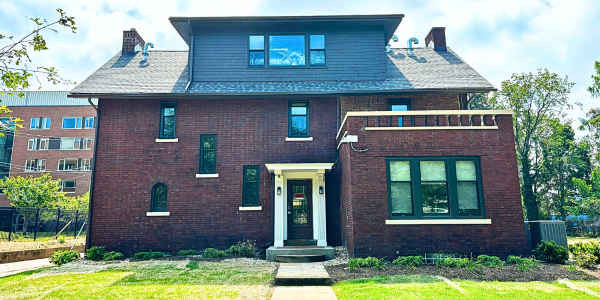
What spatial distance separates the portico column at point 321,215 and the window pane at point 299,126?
1791 mm

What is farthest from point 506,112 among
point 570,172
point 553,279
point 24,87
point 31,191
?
point 31,191

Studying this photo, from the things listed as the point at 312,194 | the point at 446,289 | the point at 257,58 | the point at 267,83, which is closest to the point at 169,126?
the point at 267,83

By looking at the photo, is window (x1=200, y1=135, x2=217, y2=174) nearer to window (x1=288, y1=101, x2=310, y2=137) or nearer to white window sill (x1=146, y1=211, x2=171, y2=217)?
white window sill (x1=146, y1=211, x2=171, y2=217)

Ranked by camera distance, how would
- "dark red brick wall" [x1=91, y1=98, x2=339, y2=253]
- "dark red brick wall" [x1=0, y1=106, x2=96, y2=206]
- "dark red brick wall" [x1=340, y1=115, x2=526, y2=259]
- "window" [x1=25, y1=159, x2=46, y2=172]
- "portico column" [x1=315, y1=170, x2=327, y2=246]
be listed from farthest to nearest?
"window" [x1=25, y1=159, x2=46, y2=172], "dark red brick wall" [x1=0, y1=106, x2=96, y2=206], "dark red brick wall" [x1=91, y1=98, x2=339, y2=253], "portico column" [x1=315, y1=170, x2=327, y2=246], "dark red brick wall" [x1=340, y1=115, x2=526, y2=259]

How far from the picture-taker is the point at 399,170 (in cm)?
1021

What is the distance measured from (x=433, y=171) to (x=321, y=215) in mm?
3821

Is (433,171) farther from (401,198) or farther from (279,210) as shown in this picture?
(279,210)

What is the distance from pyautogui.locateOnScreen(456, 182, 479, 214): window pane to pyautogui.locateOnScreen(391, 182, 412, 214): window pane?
126 centimetres

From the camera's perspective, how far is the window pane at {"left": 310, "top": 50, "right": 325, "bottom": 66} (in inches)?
567

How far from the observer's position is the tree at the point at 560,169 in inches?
1045

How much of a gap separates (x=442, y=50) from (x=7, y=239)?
19.2 m

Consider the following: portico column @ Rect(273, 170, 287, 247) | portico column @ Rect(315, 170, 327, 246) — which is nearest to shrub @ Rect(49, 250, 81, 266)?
portico column @ Rect(273, 170, 287, 247)

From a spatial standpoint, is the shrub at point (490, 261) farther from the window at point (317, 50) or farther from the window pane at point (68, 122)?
the window pane at point (68, 122)

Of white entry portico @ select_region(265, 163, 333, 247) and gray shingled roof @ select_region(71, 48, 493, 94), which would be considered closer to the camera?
white entry portico @ select_region(265, 163, 333, 247)
